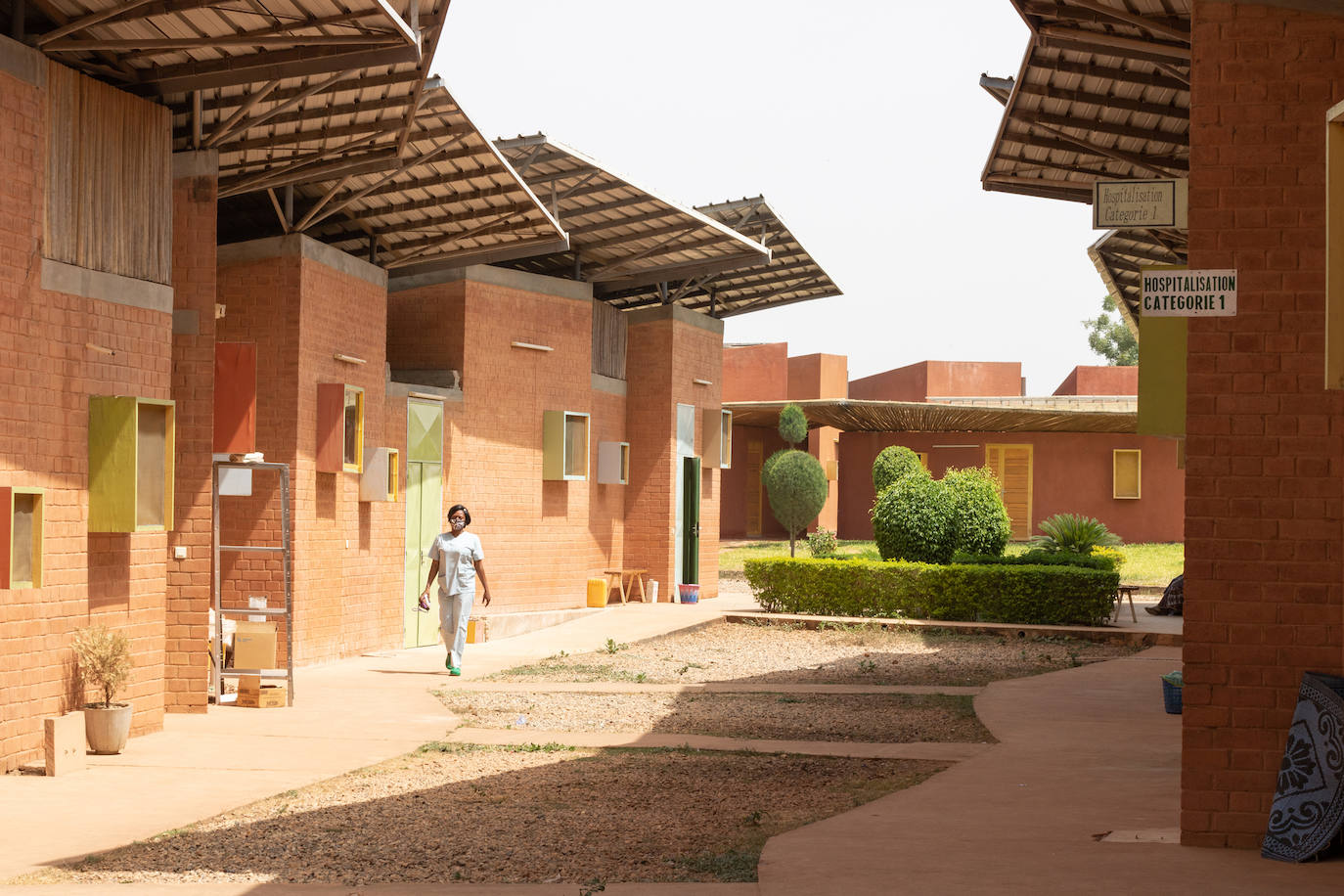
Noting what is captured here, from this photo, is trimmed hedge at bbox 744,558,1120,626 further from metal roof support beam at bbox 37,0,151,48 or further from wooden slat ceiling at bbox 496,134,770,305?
metal roof support beam at bbox 37,0,151,48

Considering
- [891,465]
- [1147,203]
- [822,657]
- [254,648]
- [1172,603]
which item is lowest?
[822,657]

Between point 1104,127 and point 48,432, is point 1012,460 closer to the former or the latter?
point 1104,127

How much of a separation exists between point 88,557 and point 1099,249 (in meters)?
12.5

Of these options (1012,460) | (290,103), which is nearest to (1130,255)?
(290,103)

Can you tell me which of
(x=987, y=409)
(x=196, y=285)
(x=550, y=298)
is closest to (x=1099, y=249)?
(x=550, y=298)

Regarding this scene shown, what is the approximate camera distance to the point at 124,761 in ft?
27.8

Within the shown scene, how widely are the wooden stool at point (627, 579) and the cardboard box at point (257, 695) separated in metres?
11.2

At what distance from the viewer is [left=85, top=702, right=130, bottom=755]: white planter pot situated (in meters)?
8.56

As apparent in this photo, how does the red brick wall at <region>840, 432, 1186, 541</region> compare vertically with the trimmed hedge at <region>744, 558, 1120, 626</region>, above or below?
above

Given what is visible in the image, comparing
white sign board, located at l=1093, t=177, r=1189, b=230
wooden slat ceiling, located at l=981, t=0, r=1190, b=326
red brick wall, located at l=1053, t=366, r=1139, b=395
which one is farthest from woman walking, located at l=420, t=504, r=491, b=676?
red brick wall, located at l=1053, t=366, r=1139, b=395

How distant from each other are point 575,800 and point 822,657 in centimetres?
843

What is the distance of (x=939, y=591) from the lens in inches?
724

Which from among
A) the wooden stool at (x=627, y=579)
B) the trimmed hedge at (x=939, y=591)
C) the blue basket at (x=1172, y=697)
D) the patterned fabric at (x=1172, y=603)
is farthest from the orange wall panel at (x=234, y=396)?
the patterned fabric at (x=1172, y=603)

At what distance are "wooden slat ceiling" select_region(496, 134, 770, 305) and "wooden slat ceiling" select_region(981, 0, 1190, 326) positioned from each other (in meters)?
5.79
